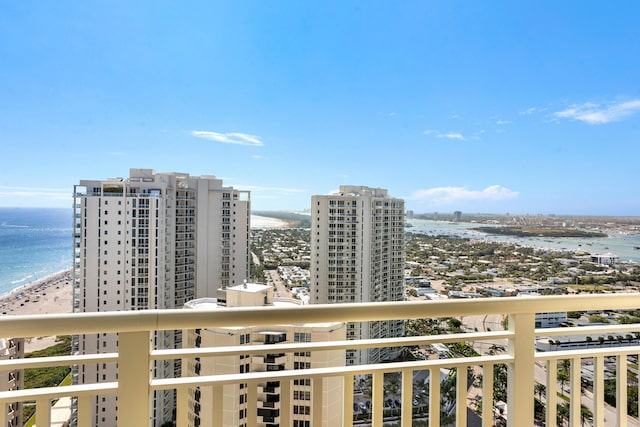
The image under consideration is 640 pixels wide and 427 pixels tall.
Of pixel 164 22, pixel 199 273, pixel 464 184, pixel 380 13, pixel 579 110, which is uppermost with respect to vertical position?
pixel 380 13

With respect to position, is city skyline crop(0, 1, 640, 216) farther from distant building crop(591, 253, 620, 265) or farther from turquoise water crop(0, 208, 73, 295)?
distant building crop(591, 253, 620, 265)

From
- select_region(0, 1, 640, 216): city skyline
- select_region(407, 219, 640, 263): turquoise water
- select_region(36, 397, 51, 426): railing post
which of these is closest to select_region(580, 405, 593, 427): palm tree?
select_region(407, 219, 640, 263): turquoise water

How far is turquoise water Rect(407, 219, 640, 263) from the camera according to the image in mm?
2541

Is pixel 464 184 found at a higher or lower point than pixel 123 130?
lower

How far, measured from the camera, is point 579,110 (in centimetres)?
306

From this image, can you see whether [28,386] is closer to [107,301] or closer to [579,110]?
[107,301]

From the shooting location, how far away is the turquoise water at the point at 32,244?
2066mm

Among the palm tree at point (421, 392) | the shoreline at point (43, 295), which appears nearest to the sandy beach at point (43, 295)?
the shoreline at point (43, 295)

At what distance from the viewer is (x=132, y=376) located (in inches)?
36.4

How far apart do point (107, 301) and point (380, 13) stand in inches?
107

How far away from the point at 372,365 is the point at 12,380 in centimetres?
97

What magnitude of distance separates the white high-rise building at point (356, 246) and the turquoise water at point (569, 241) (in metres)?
0.36

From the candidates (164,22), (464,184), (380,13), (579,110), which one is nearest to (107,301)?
(164,22)

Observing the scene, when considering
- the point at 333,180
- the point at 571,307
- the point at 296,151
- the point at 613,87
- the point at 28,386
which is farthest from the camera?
the point at 296,151
